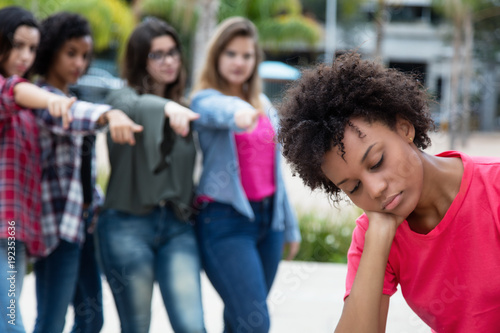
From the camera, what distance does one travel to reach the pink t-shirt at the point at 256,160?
2.82 meters

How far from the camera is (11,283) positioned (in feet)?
6.73

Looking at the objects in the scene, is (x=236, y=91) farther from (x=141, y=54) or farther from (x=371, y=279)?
(x=371, y=279)

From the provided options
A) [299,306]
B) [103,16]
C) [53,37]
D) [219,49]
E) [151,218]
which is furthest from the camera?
[103,16]

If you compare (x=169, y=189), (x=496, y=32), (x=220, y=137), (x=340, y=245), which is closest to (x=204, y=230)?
(x=169, y=189)

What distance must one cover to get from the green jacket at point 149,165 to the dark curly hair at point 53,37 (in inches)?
16.7

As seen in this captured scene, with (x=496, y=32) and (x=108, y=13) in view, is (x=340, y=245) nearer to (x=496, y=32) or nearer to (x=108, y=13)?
(x=108, y=13)

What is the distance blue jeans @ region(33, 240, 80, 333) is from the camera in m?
2.59

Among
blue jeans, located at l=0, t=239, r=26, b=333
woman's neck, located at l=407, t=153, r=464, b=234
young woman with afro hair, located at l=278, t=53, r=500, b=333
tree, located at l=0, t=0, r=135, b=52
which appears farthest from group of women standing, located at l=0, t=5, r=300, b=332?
tree, located at l=0, t=0, r=135, b=52

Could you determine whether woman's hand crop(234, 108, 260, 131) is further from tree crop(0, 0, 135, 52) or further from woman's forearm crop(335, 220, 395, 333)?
tree crop(0, 0, 135, 52)

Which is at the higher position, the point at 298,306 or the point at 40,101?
the point at 40,101

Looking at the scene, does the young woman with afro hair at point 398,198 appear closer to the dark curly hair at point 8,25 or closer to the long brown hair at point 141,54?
the long brown hair at point 141,54

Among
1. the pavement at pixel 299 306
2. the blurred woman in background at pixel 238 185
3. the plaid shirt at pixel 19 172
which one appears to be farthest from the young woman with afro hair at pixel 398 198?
the pavement at pixel 299 306

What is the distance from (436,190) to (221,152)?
1.25 metres

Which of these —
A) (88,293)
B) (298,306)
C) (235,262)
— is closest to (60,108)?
(235,262)
